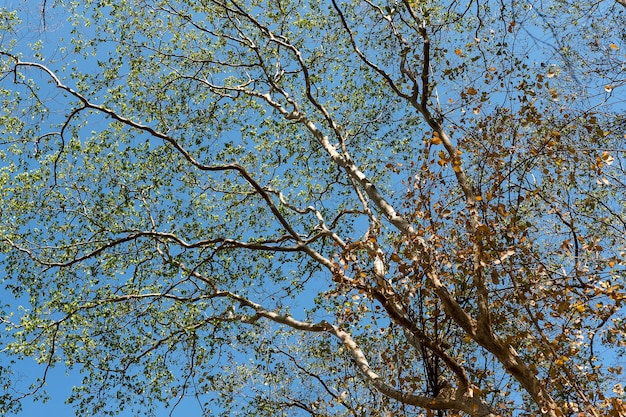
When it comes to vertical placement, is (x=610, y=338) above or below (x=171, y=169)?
below

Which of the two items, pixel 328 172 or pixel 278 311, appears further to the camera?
pixel 328 172

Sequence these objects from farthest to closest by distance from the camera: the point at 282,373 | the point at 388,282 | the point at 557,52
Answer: the point at 282,373, the point at 557,52, the point at 388,282

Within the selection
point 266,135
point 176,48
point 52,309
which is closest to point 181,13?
point 176,48

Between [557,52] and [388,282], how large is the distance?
3.37 meters

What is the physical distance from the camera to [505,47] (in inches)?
289

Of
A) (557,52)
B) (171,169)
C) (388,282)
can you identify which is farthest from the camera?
(171,169)

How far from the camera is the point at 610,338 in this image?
664 centimetres

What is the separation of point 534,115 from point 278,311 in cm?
502

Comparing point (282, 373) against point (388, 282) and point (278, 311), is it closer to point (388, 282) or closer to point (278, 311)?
point (278, 311)

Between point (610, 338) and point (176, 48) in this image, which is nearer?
point (610, 338)

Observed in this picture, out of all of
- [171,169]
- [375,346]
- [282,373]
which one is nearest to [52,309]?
[171,169]

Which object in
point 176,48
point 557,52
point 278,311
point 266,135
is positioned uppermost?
point 176,48

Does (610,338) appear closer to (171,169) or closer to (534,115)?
(534,115)

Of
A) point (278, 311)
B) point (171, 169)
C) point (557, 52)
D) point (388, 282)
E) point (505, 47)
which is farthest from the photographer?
point (171, 169)
